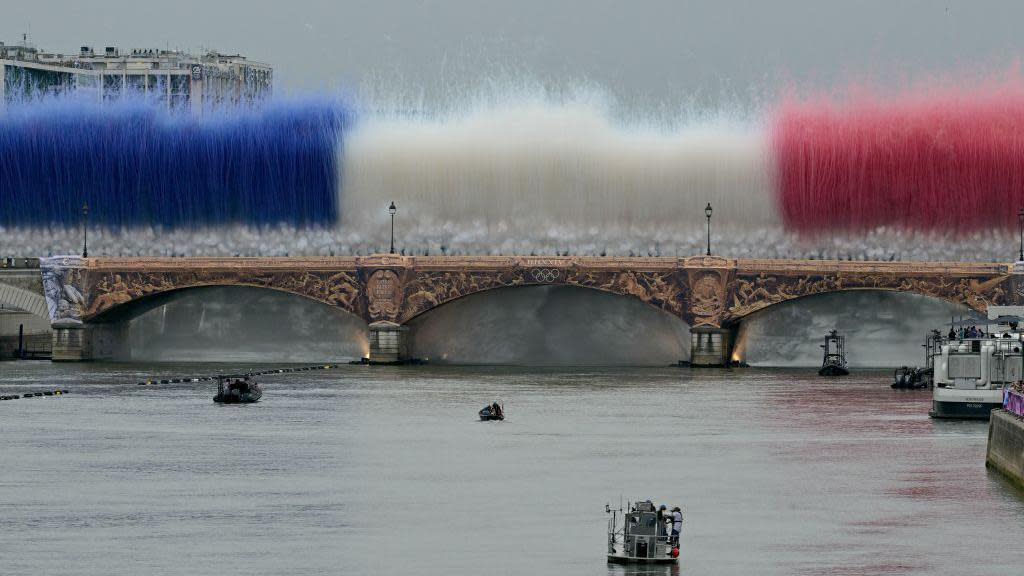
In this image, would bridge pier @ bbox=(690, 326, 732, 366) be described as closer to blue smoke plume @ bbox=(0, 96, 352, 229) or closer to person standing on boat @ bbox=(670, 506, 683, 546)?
blue smoke plume @ bbox=(0, 96, 352, 229)

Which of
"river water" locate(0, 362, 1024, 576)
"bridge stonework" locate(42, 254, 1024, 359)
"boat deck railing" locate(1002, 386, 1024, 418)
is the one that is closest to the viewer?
"river water" locate(0, 362, 1024, 576)

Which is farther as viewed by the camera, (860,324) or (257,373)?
(860,324)

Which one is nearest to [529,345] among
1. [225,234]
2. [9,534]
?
[225,234]

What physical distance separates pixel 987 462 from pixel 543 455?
42.0ft

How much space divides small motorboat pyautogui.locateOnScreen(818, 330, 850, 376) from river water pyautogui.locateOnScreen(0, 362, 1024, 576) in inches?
1199

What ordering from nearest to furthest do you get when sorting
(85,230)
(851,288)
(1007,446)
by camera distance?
(1007,446) < (851,288) < (85,230)

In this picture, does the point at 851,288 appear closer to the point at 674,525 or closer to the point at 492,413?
the point at 492,413

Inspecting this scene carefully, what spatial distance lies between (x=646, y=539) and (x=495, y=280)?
9151 centimetres

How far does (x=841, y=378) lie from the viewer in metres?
123

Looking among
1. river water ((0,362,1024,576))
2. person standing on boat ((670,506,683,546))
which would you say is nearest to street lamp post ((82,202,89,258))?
river water ((0,362,1024,576))

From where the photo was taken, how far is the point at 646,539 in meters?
43.8

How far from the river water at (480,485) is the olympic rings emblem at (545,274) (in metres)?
37.3

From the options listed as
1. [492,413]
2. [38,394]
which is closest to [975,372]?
[492,413]

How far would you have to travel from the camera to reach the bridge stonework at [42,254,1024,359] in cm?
12900
